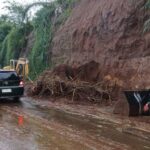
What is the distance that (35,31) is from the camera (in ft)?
107

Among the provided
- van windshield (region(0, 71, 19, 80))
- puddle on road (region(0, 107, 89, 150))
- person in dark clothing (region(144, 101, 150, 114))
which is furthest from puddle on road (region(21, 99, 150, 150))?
van windshield (region(0, 71, 19, 80))

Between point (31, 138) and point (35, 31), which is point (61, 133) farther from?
point (35, 31)

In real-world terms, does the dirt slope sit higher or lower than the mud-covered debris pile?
higher

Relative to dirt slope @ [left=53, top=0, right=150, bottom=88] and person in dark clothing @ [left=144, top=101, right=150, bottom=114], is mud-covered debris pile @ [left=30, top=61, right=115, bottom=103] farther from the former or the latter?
person in dark clothing @ [left=144, top=101, right=150, bottom=114]

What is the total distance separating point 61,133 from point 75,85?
24.9 ft

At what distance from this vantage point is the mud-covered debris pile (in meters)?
18.8

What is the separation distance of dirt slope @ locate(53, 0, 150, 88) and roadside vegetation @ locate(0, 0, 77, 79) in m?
2.42

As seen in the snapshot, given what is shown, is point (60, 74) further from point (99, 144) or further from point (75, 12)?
point (99, 144)

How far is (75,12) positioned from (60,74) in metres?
8.41

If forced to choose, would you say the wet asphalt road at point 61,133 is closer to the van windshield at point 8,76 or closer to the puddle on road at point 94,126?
the puddle on road at point 94,126

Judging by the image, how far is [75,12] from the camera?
A: 92.7ft

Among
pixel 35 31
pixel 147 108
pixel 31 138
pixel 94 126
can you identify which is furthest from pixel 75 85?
pixel 35 31

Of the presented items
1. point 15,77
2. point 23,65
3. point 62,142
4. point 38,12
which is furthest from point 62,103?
point 38,12

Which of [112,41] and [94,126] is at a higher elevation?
[112,41]
